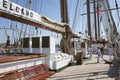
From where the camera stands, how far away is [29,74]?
8.62m

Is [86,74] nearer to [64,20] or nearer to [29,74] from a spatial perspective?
[29,74]

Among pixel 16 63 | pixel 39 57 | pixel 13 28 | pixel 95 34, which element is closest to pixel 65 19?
pixel 13 28

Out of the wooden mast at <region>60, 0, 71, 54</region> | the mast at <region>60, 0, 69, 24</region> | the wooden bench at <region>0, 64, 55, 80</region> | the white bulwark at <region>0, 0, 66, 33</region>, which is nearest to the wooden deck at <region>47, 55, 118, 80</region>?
the wooden bench at <region>0, 64, 55, 80</region>

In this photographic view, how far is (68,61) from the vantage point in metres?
15.6

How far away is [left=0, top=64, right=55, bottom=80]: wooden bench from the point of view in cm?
728

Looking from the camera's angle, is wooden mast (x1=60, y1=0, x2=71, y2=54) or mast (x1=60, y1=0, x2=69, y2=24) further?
mast (x1=60, y1=0, x2=69, y2=24)

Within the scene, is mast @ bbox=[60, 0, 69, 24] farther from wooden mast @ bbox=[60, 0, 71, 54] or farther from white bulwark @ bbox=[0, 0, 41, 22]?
white bulwark @ bbox=[0, 0, 41, 22]

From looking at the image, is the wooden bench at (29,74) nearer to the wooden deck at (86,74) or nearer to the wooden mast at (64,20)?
the wooden deck at (86,74)

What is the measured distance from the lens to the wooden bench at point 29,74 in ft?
23.9

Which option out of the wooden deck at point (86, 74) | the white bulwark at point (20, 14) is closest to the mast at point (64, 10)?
the wooden deck at point (86, 74)

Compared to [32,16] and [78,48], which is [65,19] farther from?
[32,16]

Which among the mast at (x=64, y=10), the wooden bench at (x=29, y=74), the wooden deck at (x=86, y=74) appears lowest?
the wooden deck at (x=86, y=74)

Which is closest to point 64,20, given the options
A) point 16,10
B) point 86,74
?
point 86,74

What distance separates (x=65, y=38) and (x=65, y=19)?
1.53 meters
